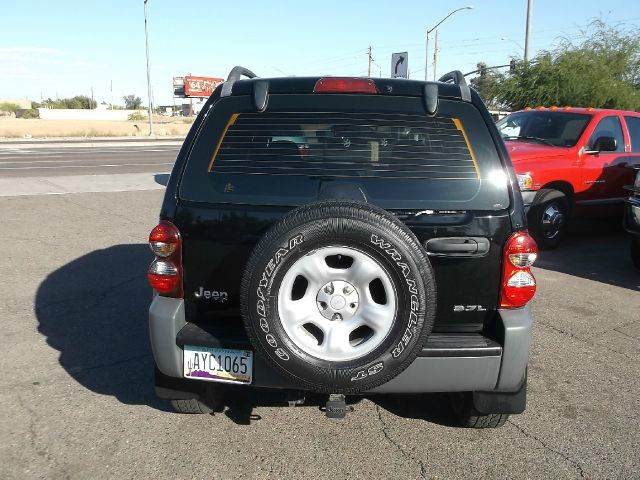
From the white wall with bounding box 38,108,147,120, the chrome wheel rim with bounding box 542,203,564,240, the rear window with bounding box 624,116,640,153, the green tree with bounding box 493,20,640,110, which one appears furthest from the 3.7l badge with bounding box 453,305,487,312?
the white wall with bounding box 38,108,147,120

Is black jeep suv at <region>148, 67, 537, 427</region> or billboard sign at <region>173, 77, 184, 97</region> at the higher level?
billboard sign at <region>173, 77, 184, 97</region>

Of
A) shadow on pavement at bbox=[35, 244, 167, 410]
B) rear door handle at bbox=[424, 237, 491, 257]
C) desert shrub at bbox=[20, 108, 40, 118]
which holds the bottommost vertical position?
shadow on pavement at bbox=[35, 244, 167, 410]

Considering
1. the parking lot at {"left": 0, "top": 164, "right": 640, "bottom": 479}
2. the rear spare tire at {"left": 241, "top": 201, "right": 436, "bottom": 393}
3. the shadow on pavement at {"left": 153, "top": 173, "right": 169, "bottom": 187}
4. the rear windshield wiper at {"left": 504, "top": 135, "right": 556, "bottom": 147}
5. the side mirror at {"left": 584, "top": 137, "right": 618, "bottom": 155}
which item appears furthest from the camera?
the shadow on pavement at {"left": 153, "top": 173, "right": 169, "bottom": 187}

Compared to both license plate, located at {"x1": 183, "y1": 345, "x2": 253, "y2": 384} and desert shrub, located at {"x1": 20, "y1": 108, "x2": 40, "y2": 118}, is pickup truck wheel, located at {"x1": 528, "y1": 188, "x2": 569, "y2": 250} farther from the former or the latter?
desert shrub, located at {"x1": 20, "y1": 108, "x2": 40, "y2": 118}

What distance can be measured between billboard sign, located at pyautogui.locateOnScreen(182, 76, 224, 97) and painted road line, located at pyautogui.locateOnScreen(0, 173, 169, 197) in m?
66.4

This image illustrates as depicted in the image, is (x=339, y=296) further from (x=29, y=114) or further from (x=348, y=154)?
(x=29, y=114)

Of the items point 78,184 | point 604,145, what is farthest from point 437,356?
point 78,184

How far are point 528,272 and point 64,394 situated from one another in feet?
9.51

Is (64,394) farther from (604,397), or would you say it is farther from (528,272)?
(604,397)

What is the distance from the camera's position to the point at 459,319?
2.84m

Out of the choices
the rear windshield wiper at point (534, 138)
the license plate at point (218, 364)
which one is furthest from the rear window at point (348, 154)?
the rear windshield wiper at point (534, 138)

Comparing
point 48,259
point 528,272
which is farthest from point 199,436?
point 48,259

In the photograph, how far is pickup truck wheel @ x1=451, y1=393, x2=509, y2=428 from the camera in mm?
3166

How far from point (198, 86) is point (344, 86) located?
8225 centimetres
